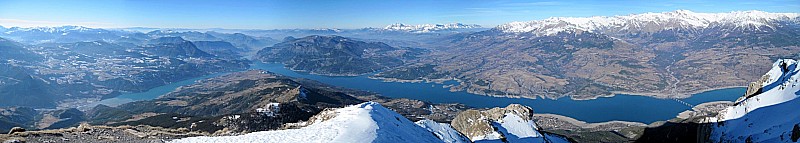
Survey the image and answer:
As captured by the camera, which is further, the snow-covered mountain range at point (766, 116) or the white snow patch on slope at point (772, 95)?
the white snow patch on slope at point (772, 95)

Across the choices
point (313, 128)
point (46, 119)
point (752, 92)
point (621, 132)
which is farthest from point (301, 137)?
point (46, 119)

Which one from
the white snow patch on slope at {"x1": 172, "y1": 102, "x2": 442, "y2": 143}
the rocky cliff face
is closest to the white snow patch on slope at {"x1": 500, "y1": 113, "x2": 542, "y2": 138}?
the rocky cliff face

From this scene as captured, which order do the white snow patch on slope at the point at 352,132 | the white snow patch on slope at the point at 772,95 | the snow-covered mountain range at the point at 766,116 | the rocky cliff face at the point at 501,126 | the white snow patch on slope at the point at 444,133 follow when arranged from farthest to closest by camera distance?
the white snow patch on slope at the point at 772,95 < the snow-covered mountain range at the point at 766,116 < the rocky cliff face at the point at 501,126 < the white snow patch on slope at the point at 444,133 < the white snow patch on slope at the point at 352,132

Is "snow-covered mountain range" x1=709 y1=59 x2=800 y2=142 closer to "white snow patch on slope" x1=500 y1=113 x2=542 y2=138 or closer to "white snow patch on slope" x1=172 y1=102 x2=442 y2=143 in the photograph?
"white snow patch on slope" x1=500 y1=113 x2=542 y2=138

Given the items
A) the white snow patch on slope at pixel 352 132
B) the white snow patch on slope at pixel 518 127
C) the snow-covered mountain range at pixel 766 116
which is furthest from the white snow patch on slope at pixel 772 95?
the white snow patch on slope at pixel 352 132

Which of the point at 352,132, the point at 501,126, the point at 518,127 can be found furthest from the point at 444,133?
the point at 518,127

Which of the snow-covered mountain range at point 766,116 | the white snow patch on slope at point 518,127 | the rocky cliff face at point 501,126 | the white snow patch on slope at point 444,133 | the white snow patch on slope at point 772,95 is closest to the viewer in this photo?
the white snow patch on slope at point 444,133

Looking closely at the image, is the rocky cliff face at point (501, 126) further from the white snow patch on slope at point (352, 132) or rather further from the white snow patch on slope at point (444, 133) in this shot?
the white snow patch on slope at point (352, 132)
